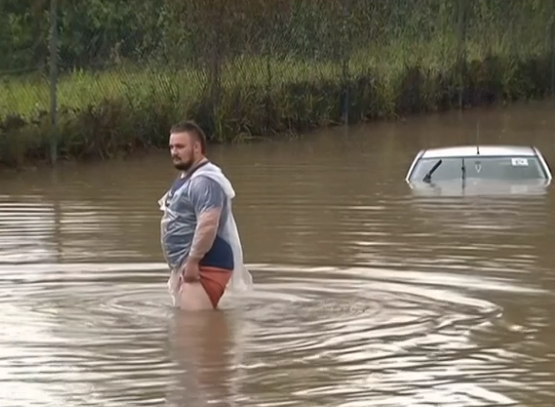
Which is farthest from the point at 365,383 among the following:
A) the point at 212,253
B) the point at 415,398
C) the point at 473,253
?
the point at 473,253

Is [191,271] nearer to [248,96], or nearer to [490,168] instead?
[490,168]

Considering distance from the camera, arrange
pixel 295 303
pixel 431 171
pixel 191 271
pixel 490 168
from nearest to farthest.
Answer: pixel 191 271 → pixel 295 303 → pixel 490 168 → pixel 431 171

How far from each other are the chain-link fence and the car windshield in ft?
19.7

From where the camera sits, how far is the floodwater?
8883 mm

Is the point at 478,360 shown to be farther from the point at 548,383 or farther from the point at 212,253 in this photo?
the point at 212,253

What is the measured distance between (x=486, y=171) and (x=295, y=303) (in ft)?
25.1

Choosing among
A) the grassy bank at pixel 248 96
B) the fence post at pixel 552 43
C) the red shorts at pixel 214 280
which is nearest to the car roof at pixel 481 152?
the grassy bank at pixel 248 96

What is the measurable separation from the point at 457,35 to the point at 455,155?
15742 mm

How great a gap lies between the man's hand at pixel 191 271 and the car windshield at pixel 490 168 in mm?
8496

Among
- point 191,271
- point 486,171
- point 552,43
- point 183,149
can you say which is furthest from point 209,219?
point 552,43

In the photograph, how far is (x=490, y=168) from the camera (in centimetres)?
1889

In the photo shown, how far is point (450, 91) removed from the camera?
3362 cm

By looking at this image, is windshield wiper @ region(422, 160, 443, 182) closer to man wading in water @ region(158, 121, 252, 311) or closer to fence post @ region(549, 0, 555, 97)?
man wading in water @ region(158, 121, 252, 311)

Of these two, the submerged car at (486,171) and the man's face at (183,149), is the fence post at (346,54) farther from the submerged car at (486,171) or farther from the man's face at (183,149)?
the man's face at (183,149)
